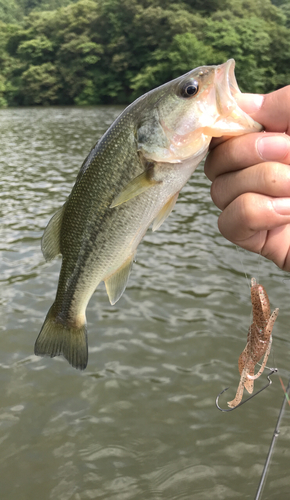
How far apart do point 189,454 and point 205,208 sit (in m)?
7.82

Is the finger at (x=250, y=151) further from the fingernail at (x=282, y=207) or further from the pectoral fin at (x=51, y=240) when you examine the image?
the pectoral fin at (x=51, y=240)

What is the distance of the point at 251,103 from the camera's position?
163cm

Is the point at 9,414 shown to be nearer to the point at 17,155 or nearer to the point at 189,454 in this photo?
the point at 189,454

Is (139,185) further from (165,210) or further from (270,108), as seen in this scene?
(270,108)

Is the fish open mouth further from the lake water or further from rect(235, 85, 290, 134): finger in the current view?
the lake water

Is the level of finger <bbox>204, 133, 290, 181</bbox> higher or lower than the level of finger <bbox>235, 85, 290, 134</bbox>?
lower

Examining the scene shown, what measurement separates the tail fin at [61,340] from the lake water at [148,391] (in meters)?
1.07

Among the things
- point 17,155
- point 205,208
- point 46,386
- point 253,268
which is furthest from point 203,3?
point 46,386

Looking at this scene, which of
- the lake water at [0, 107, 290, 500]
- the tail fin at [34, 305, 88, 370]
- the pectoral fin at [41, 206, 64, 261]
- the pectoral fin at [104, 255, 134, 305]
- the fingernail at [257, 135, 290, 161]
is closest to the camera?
the fingernail at [257, 135, 290, 161]

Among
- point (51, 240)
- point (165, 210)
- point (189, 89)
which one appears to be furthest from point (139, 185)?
point (51, 240)

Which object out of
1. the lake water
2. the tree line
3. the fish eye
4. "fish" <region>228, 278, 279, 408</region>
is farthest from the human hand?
the tree line

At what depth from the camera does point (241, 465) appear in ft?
12.9

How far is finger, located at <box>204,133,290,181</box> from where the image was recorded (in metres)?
1.57

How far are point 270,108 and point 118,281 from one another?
3.63 ft
